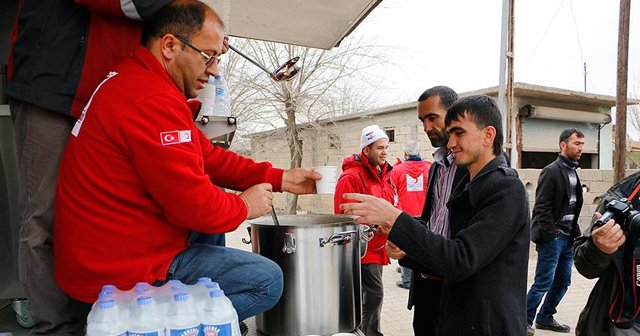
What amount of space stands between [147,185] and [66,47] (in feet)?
2.62

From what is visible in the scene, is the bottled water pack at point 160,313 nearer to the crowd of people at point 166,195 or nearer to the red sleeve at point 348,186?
the crowd of people at point 166,195

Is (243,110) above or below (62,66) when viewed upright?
above

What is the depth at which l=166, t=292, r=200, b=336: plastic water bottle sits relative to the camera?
4.87 feet

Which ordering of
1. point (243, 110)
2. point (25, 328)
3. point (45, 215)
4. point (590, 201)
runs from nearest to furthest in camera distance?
1. point (45, 215)
2. point (25, 328)
3. point (590, 201)
4. point (243, 110)

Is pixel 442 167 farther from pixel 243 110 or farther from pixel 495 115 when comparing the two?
pixel 243 110

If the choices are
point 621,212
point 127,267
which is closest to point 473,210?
point 621,212

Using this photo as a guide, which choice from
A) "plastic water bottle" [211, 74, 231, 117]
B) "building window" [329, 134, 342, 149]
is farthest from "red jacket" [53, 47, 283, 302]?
"building window" [329, 134, 342, 149]

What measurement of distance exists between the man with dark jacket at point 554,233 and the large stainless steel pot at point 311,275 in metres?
3.57

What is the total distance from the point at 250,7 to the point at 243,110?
1239 centimetres

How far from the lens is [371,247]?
443 cm

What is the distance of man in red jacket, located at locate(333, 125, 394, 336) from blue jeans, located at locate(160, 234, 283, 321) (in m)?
2.35

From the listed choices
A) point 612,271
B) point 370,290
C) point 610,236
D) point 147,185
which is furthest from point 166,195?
point 370,290

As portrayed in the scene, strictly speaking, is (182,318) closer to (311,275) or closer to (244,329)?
(311,275)

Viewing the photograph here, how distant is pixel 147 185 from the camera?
5.60 ft
